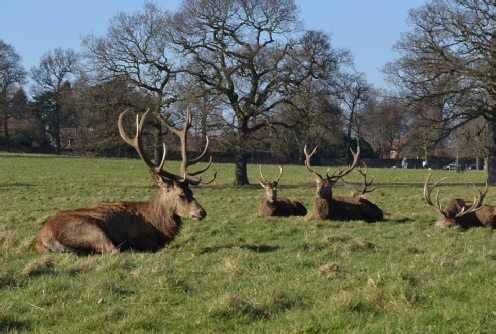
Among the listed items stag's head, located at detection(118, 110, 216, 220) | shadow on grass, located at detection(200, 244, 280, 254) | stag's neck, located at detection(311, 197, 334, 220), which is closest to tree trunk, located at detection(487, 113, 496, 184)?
stag's neck, located at detection(311, 197, 334, 220)

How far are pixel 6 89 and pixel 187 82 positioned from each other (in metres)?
35.5

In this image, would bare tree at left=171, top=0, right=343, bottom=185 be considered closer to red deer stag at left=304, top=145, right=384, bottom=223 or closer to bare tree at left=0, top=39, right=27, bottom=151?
red deer stag at left=304, top=145, right=384, bottom=223

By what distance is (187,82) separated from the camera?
29.0m

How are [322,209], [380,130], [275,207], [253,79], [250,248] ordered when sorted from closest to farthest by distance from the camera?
[250,248], [322,209], [275,207], [253,79], [380,130]

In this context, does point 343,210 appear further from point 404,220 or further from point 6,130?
point 6,130

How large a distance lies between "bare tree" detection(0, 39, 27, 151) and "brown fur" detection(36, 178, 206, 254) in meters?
51.7

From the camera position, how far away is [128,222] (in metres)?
9.11

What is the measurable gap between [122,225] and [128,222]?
0.13m

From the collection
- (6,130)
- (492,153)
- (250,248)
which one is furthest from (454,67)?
(6,130)

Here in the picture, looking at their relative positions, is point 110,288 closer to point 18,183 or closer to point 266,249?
point 266,249

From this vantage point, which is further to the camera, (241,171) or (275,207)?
(241,171)

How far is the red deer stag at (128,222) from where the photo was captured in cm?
831

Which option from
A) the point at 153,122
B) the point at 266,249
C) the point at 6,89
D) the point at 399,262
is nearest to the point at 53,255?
the point at 266,249

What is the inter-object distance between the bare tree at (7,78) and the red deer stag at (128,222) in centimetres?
5170
